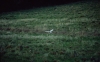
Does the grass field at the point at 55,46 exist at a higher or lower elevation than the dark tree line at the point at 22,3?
lower

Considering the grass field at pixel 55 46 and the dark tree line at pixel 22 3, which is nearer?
the grass field at pixel 55 46

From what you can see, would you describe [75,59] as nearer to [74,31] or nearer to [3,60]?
[3,60]

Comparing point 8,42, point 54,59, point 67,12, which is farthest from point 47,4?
point 54,59

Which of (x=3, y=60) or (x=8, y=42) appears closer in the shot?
(x=3, y=60)

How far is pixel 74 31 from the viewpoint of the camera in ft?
81.6

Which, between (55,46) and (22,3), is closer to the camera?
(55,46)

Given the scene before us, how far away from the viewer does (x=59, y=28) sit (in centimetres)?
2752

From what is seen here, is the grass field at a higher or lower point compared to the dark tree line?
lower

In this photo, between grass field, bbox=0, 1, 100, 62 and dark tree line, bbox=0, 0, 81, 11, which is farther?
dark tree line, bbox=0, 0, 81, 11

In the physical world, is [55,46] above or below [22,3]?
below

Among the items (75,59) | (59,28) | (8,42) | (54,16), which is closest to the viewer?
(75,59)

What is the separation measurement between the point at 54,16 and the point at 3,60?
23493 mm

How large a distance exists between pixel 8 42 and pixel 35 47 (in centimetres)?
447

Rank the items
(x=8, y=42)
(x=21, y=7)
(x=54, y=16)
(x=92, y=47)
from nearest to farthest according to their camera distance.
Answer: (x=92, y=47) → (x=8, y=42) → (x=54, y=16) → (x=21, y=7)
